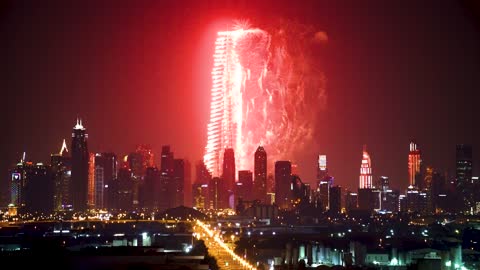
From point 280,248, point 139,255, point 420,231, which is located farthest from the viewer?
point 420,231

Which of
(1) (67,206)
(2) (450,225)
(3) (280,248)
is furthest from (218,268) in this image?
(1) (67,206)

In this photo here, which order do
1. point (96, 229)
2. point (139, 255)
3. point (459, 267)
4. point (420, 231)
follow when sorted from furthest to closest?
point (420, 231), point (96, 229), point (459, 267), point (139, 255)

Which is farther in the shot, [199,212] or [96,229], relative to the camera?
[199,212]

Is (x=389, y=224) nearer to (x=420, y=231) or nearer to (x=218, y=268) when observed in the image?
(x=420, y=231)

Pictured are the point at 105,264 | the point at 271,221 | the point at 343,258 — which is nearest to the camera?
the point at 105,264

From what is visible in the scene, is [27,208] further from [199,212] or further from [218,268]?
[218,268]

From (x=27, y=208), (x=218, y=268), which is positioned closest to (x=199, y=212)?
(x=27, y=208)

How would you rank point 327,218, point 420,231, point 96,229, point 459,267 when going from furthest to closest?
point 327,218
point 420,231
point 96,229
point 459,267

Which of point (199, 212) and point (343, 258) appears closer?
point (343, 258)
